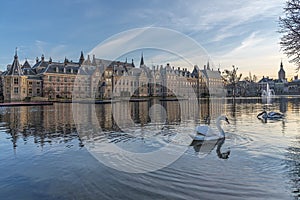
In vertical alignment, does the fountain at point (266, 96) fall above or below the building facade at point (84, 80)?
below

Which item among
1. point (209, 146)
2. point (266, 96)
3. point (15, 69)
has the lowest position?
point (209, 146)

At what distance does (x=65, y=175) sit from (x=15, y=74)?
7549 centimetres

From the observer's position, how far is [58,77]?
83.0m

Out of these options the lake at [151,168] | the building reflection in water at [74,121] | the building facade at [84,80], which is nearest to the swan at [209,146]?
the lake at [151,168]

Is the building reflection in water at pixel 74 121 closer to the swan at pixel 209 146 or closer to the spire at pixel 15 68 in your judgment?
the swan at pixel 209 146

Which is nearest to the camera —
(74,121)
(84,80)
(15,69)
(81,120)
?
(74,121)

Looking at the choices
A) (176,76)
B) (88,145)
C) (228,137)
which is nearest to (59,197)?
(88,145)

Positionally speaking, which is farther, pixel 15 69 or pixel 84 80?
pixel 84 80

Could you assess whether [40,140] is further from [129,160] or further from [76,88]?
[76,88]

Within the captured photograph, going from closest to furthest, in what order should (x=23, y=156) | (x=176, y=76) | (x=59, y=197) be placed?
(x=59, y=197) → (x=23, y=156) → (x=176, y=76)

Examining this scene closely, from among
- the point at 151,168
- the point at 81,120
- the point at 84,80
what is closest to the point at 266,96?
the point at 84,80

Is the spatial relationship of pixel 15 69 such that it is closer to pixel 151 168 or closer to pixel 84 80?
pixel 84 80

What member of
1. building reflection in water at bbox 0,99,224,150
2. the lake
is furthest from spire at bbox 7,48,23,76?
the lake

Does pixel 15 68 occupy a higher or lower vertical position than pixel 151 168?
higher
